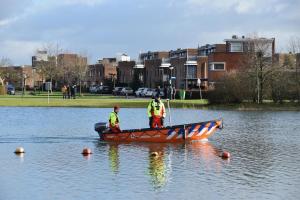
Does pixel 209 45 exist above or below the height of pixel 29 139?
above

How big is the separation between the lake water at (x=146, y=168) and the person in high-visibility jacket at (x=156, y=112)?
1936 millimetres

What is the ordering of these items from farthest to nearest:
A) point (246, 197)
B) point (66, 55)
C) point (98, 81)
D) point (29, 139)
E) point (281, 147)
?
1. point (98, 81)
2. point (66, 55)
3. point (29, 139)
4. point (281, 147)
5. point (246, 197)

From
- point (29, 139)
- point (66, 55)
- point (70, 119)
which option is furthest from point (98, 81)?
point (29, 139)

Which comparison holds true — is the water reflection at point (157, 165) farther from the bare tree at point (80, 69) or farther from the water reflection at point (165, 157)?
the bare tree at point (80, 69)

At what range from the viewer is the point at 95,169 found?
76.8ft

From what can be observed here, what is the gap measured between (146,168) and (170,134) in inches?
354

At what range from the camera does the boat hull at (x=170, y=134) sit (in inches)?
1277

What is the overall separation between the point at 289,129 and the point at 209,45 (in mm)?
90614

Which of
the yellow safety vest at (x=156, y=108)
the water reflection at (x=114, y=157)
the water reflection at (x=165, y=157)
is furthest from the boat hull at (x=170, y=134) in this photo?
the yellow safety vest at (x=156, y=108)

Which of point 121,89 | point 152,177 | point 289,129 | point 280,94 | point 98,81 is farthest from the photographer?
point 98,81

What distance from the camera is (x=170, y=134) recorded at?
107 feet

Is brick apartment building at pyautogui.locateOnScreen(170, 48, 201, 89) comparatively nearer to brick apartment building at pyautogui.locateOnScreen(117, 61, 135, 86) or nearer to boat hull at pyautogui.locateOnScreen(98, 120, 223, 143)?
brick apartment building at pyautogui.locateOnScreen(117, 61, 135, 86)

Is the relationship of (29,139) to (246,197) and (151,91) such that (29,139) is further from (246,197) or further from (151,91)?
(151,91)

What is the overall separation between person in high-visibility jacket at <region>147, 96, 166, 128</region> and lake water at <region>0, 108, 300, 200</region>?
194cm
